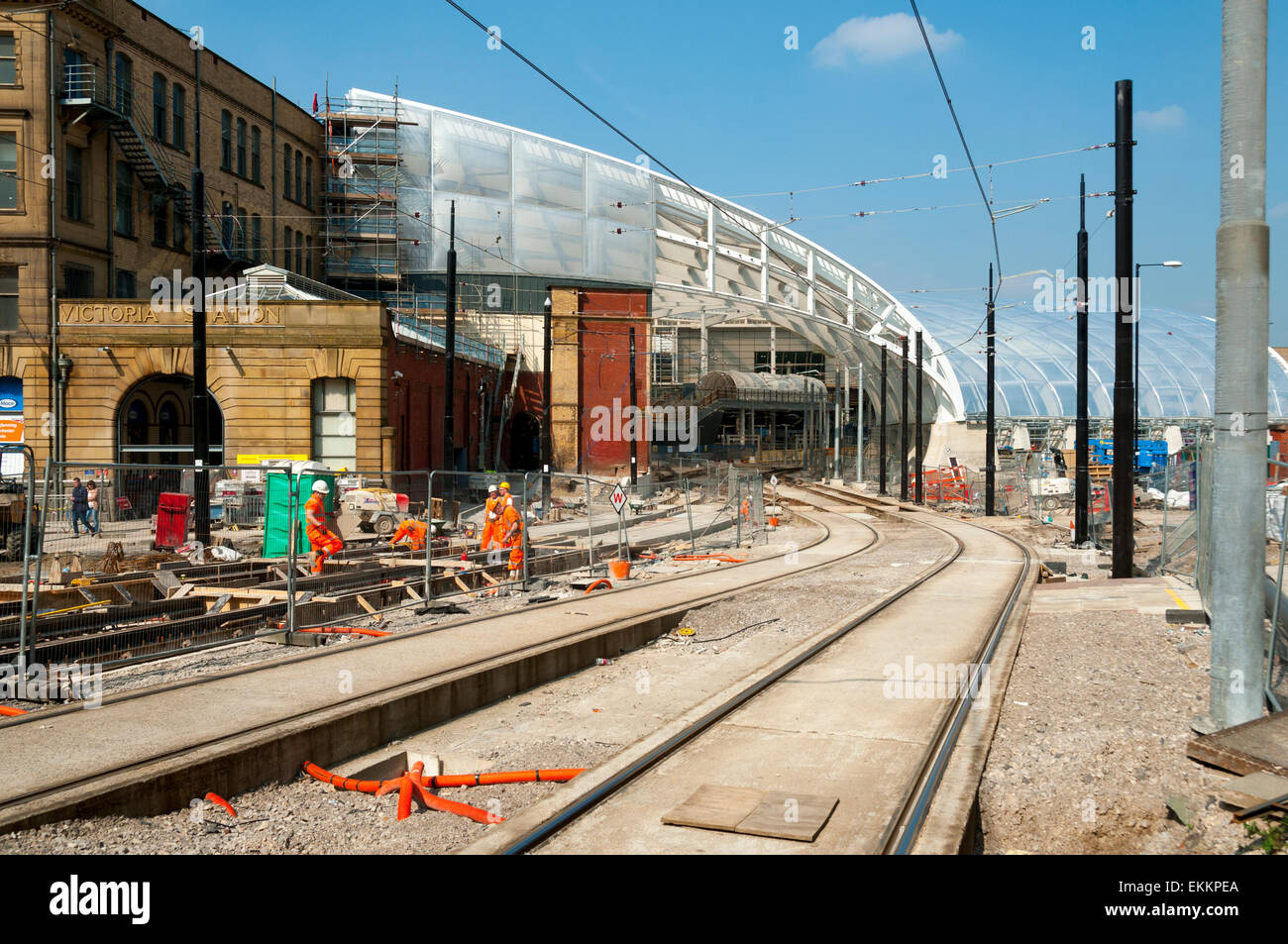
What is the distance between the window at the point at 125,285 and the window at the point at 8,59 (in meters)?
6.96

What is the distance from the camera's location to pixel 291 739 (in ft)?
26.5

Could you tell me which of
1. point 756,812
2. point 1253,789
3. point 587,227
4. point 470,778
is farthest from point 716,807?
point 587,227

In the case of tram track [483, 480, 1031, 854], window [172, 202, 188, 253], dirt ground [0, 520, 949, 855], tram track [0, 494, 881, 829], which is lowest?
dirt ground [0, 520, 949, 855]

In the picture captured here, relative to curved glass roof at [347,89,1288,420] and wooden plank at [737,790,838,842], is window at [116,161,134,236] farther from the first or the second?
wooden plank at [737,790,838,842]

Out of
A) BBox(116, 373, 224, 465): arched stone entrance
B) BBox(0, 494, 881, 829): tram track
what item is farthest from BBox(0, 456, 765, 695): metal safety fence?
BBox(116, 373, 224, 465): arched stone entrance

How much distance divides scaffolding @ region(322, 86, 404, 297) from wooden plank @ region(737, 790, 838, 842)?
179 feet

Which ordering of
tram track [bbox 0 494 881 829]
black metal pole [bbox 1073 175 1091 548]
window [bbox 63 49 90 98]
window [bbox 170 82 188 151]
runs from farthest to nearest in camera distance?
window [bbox 170 82 188 151] → window [bbox 63 49 90 98] → black metal pole [bbox 1073 175 1091 548] → tram track [bbox 0 494 881 829]

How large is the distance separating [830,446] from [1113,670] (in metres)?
76.0

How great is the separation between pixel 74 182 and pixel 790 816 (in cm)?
3801

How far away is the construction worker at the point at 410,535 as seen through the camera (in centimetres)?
1833

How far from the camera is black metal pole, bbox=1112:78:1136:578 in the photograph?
66.1ft

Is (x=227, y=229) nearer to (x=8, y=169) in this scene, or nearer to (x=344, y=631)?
(x=8, y=169)

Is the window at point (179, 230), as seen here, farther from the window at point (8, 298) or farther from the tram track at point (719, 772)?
the tram track at point (719, 772)

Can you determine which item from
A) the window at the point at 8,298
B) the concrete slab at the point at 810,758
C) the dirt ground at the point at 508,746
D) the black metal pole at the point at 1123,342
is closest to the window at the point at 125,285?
the window at the point at 8,298
